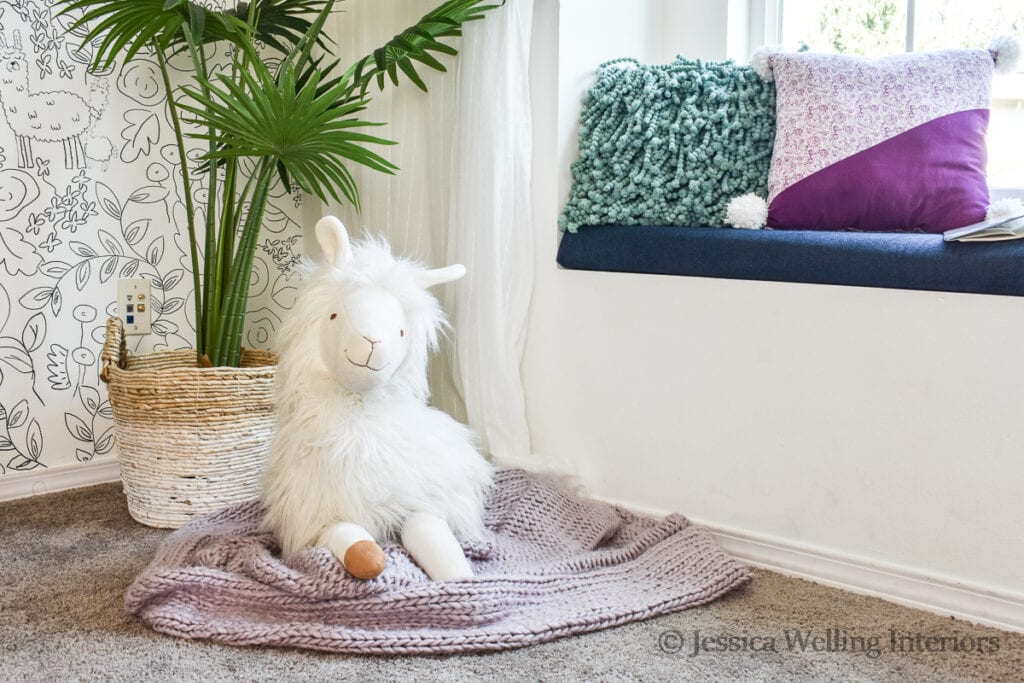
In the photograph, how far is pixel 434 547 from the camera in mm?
1514

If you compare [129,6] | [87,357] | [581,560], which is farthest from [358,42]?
[581,560]

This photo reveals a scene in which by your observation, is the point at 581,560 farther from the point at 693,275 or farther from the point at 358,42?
the point at 358,42

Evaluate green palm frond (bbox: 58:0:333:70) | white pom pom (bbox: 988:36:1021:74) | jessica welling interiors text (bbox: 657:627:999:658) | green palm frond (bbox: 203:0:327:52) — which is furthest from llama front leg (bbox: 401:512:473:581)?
white pom pom (bbox: 988:36:1021:74)

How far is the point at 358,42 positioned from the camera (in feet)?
7.42

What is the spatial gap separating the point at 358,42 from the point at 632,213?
806mm

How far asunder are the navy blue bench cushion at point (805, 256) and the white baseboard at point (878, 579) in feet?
1.42

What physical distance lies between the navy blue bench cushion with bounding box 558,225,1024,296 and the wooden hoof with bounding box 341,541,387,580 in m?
0.73

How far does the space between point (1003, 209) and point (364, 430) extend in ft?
3.55

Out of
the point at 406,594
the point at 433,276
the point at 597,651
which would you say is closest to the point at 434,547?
the point at 406,594

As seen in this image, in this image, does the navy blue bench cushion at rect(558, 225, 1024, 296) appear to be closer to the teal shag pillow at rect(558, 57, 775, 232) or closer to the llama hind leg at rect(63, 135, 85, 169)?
the teal shag pillow at rect(558, 57, 775, 232)

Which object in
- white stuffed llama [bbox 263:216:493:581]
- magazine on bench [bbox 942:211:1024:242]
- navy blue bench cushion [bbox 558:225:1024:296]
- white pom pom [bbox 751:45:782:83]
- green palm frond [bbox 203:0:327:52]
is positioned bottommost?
white stuffed llama [bbox 263:216:493:581]

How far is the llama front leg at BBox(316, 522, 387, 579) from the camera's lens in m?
1.41

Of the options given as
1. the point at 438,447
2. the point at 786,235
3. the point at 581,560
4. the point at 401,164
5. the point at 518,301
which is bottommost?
the point at 581,560

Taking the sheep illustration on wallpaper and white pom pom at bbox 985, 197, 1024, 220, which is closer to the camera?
white pom pom at bbox 985, 197, 1024, 220
